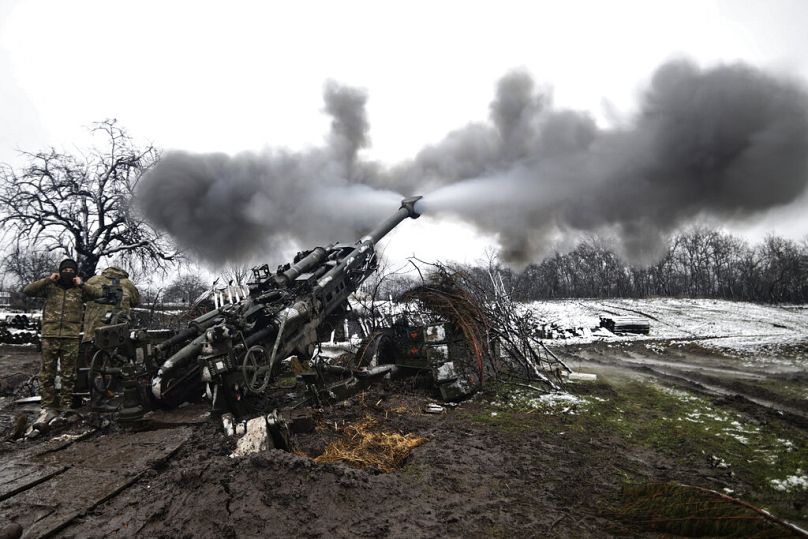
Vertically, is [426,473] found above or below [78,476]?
below

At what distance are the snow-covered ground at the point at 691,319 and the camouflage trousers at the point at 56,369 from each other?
16233mm

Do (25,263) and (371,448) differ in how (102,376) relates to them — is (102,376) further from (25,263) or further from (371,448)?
(25,263)

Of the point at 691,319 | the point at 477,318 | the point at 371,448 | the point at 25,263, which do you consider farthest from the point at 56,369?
the point at 691,319

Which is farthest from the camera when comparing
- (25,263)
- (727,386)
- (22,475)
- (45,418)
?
(25,263)

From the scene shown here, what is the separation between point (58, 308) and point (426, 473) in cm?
595

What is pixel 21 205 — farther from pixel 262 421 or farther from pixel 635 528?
pixel 635 528

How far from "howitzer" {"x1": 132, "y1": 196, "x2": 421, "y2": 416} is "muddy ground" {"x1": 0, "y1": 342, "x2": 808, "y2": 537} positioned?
0.52 m

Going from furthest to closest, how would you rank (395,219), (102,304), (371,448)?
(395,219)
(102,304)
(371,448)

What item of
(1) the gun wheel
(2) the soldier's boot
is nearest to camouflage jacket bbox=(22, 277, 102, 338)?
(1) the gun wheel

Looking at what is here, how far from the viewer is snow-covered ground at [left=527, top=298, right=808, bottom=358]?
17.8 m

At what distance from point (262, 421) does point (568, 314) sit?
25.0 meters

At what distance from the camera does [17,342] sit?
15.2 metres

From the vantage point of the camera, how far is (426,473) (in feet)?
12.8

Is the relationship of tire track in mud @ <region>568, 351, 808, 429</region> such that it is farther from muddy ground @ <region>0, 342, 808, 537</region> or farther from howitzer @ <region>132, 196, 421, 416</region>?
howitzer @ <region>132, 196, 421, 416</region>
